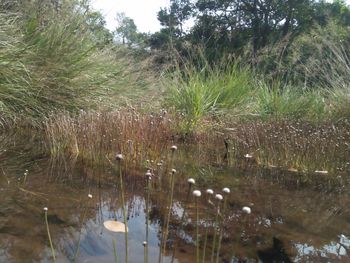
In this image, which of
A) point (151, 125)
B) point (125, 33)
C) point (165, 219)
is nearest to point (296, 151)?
point (151, 125)

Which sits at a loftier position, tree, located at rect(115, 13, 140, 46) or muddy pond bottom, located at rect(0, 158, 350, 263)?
tree, located at rect(115, 13, 140, 46)

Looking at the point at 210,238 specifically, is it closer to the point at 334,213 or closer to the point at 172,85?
the point at 334,213

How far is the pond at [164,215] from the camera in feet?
6.75

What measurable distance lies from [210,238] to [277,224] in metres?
0.53

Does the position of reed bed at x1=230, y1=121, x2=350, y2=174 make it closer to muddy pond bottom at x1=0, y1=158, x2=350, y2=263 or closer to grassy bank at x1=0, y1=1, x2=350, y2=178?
grassy bank at x1=0, y1=1, x2=350, y2=178

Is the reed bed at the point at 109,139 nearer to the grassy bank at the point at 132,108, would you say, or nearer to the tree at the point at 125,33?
the grassy bank at the point at 132,108

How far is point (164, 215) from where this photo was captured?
8.45ft

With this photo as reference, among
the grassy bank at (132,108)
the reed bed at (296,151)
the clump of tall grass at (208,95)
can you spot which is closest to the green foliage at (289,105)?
the grassy bank at (132,108)

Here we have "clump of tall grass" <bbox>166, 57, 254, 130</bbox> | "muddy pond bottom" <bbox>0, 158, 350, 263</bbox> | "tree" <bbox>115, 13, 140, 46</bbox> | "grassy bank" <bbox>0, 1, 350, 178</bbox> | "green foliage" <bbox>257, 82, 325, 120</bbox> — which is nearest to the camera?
"muddy pond bottom" <bbox>0, 158, 350, 263</bbox>

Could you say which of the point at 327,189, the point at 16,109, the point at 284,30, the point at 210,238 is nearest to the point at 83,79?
the point at 16,109

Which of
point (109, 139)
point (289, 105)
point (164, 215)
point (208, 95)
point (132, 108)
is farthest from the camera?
point (289, 105)

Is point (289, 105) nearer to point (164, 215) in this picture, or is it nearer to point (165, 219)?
point (164, 215)

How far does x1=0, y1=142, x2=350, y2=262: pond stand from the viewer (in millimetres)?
2057

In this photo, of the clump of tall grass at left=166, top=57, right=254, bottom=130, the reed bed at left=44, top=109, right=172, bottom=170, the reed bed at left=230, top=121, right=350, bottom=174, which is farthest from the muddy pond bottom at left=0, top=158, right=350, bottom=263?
the clump of tall grass at left=166, top=57, right=254, bottom=130
